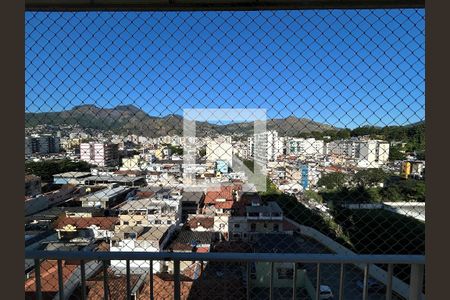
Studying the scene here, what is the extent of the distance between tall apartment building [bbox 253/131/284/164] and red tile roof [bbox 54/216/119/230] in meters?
1.28

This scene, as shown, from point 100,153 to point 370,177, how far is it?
75.5 inches

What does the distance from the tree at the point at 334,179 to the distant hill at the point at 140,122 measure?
1.64ft

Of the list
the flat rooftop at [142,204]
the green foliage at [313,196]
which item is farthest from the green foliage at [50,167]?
the green foliage at [313,196]

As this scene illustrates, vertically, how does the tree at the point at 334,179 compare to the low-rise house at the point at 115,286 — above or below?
above

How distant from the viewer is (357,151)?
174 centimetres

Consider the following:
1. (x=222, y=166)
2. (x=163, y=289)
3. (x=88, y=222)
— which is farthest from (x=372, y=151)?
(x=88, y=222)

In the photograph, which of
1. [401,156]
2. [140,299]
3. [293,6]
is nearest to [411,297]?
[401,156]

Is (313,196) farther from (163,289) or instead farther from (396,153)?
(163,289)

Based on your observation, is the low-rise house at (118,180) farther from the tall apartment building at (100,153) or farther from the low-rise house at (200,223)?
the low-rise house at (200,223)

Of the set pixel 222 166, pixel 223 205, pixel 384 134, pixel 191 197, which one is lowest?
pixel 223 205

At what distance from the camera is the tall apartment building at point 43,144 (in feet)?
5.52

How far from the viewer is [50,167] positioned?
186cm

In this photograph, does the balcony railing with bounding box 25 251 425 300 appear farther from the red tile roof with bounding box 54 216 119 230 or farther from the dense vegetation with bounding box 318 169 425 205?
the red tile roof with bounding box 54 216 119 230

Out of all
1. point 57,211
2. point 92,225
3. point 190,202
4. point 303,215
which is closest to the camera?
point 57,211
